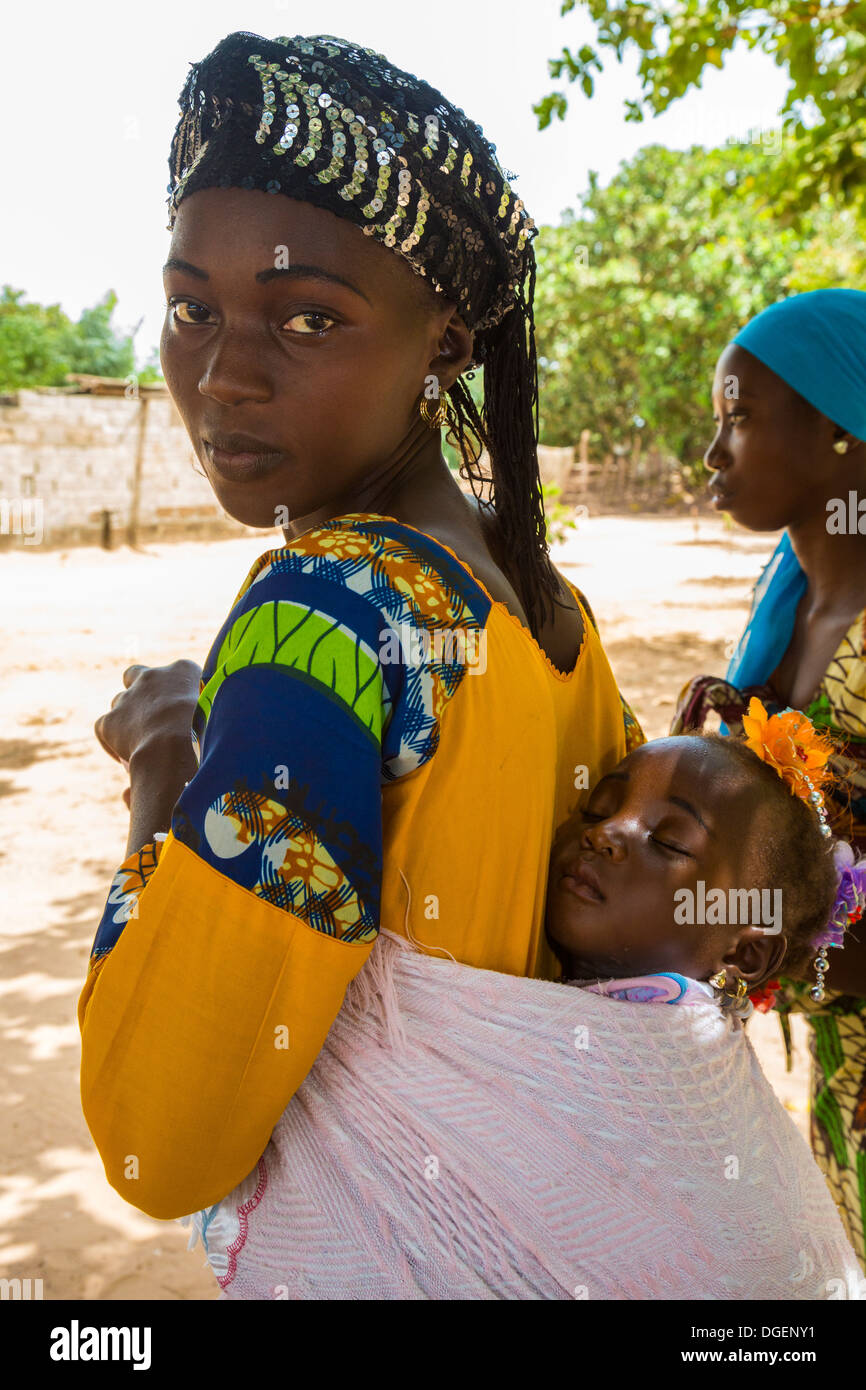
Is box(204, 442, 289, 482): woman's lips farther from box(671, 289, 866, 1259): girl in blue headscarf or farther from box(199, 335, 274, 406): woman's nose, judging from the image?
box(671, 289, 866, 1259): girl in blue headscarf

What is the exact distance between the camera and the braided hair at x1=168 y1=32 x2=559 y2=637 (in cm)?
109

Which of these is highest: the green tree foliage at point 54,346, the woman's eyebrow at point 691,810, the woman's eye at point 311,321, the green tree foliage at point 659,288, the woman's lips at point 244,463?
the green tree foliage at point 659,288

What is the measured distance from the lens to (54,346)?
24.8 m

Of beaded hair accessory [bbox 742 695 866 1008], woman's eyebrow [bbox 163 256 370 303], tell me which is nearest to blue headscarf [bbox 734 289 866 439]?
beaded hair accessory [bbox 742 695 866 1008]

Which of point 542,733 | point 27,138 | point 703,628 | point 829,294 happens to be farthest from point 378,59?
point 703,628

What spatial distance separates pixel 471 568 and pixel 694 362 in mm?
20229

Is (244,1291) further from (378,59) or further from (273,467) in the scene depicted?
(378,59)

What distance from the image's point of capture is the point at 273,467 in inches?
45.9

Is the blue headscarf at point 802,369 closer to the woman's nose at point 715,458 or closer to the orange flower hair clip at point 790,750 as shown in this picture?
the woman's nose at point 715,458

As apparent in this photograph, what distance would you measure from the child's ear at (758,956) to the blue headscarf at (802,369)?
47.4 inches

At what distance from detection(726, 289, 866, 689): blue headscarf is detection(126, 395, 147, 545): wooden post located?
13.8 m

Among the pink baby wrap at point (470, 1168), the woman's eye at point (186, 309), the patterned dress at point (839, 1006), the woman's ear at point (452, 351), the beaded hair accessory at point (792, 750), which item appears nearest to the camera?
the pink baby wrap at point (470, 1168)

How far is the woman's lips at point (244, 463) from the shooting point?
3.81ft

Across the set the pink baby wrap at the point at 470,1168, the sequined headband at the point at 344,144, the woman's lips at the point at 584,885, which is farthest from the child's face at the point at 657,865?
the sequined headband at the point at 344,144
